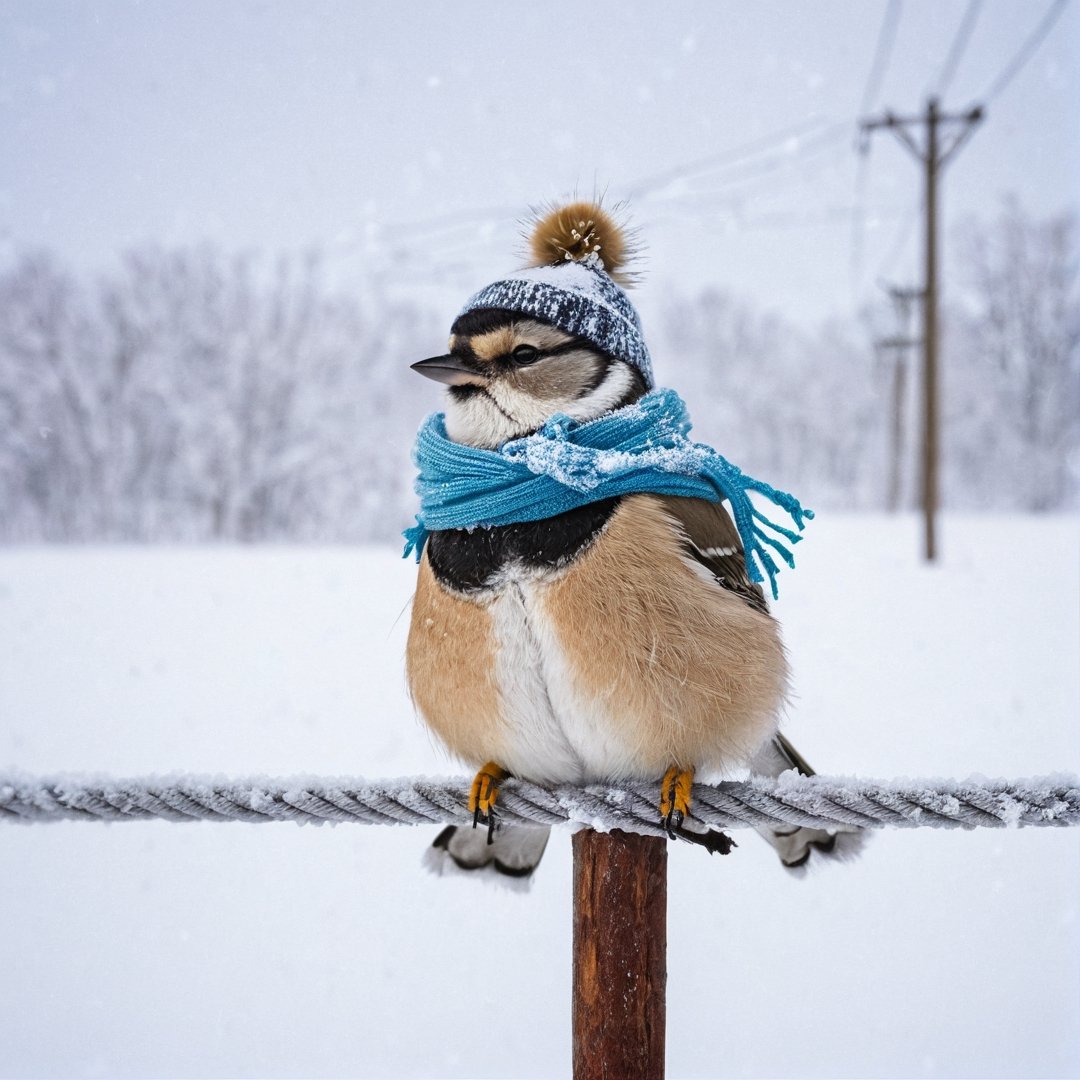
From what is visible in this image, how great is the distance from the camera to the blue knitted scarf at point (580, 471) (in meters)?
1.47

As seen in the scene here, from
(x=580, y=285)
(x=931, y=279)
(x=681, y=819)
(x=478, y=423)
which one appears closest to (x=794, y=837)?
(x=681, y=819)

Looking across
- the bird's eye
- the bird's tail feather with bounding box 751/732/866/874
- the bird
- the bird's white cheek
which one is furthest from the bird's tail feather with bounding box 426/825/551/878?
the bird's eye

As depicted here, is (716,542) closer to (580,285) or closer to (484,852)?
(580,285)

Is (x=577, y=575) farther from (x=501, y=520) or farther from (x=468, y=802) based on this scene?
(x=468, y=802)

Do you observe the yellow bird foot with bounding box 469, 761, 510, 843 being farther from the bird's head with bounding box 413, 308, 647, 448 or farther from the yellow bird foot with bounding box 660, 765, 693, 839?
the bird's head with bounding box 413, 308, 647, 448

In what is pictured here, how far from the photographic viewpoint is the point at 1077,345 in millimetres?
22469

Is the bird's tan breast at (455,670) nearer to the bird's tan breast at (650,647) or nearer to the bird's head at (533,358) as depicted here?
the bird's tan breast at (650,647)

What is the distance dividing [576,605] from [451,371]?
0.46 metres

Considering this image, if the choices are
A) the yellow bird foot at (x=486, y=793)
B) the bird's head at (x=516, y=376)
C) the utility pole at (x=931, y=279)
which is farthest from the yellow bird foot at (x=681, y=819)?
the utility pole at (x=931, y=279)

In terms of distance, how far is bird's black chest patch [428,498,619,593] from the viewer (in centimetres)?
149

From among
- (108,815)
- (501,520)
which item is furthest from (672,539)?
(108,815)

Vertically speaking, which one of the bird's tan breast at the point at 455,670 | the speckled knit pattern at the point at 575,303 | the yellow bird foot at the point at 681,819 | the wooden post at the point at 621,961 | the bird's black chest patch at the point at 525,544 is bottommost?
the wooden post at the point at 621,961

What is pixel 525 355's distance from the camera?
161cm

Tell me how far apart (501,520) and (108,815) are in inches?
31.2
